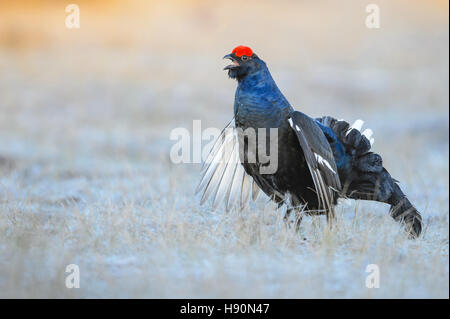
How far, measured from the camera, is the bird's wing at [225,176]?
5.28m

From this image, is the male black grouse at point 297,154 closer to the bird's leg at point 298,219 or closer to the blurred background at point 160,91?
the bird's leg at point 298,219

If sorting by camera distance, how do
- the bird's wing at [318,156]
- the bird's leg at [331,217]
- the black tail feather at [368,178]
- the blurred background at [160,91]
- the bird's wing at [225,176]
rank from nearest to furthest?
1. the bird's wing at [318,156]
2. the bird's leg at [331,217]
3. the black tail feather at [368,178]
4. the bird's wing at [225,176]
5. the blurred background at [160,91]

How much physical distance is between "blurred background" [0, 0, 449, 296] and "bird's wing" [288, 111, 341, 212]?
115 cm

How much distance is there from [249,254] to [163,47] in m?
13.9

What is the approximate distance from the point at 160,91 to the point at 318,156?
908 cm

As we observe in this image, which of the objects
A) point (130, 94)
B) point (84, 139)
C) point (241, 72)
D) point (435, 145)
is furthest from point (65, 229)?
point (130, 94)

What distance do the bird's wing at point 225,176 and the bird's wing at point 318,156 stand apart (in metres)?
0.89

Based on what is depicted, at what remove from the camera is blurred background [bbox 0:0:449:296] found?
19.6 ft

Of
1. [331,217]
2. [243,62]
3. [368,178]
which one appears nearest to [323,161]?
[331,217]

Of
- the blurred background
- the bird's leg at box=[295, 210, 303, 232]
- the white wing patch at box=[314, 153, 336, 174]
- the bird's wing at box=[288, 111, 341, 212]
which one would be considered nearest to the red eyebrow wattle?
Answer: the bird's wing at box=[288, 111, 341, 212]

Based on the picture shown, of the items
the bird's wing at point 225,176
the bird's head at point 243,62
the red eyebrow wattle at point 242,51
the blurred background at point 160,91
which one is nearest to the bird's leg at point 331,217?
the bird's wing at point 225,176

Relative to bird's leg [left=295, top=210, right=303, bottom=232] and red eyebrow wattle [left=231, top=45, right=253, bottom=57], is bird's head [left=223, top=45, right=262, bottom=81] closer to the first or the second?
red eyebrow wattle [left=231, top=45, right=253, bottom=57]

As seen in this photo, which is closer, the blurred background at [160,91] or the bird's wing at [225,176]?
the bird's wing at [225,176]

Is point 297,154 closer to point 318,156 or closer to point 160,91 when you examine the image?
point 318,156
